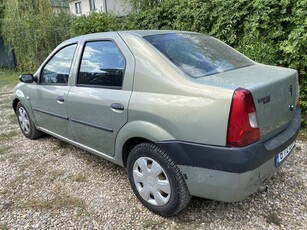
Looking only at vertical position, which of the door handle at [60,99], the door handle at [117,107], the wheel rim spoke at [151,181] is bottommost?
the wheel rim spoke at [151,181]

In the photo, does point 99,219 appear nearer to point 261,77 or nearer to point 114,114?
point 114,114

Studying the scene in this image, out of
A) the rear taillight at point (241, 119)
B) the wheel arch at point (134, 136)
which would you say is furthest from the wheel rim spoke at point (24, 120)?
the rear taillight at point (241, 119)

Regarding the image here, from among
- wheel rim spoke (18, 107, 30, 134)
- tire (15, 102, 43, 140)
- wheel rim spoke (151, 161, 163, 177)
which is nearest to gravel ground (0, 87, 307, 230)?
wheel rim spoke (151, 161, 163, 177)

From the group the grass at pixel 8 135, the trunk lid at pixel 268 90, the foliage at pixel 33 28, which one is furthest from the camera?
the foliage at pixel 33 28

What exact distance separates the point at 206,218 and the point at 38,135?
316 centimetres

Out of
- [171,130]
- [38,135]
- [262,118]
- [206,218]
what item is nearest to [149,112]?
[171,130]

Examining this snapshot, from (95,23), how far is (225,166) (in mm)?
7188

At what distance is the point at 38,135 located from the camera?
14.5 feet

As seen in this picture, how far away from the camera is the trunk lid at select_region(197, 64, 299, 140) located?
6.51 feet

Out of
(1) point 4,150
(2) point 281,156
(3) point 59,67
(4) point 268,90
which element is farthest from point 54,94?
(2) point 281,156

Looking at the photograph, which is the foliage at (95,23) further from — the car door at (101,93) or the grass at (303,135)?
the grass at (303,135)

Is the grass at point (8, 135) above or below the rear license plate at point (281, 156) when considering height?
below

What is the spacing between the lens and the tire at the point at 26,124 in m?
4.30

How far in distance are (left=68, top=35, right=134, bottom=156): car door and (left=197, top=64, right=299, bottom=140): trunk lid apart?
2.60 ft
